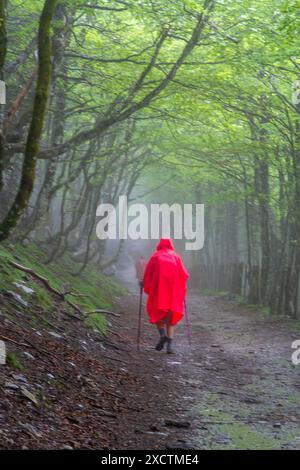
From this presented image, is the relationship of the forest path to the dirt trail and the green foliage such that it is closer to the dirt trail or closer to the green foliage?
the dirt trail

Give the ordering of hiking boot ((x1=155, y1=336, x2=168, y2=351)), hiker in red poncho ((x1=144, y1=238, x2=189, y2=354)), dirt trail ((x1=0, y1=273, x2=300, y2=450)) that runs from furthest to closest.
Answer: hiker in red poncho ((x1=144, y1=238, x2=189, y2=354)) → hiking boot ((x1=155, y1=336, x2=168, y2=351)) → dirt trail ((x1=0, y1=273, x2=300, y2=450))

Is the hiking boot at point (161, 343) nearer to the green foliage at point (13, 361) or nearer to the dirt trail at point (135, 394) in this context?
the dirt trail at point (135, 394)

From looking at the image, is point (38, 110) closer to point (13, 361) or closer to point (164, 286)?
point (13, 361)

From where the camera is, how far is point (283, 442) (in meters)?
5.86

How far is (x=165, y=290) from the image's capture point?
11992mm

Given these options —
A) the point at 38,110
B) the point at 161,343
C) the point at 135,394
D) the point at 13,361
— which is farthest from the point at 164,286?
the point at 38,110

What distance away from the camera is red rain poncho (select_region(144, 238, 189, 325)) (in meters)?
11.9

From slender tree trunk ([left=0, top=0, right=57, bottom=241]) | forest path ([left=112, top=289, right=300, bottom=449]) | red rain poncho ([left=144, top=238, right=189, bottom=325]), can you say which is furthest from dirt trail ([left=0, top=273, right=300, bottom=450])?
slender tree trunk ([left=0, top=0, right=57, bottom=241])

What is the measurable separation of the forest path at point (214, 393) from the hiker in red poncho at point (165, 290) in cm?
64

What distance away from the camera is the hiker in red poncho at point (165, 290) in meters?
11.9

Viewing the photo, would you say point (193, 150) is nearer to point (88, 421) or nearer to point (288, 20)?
point (288, 20)

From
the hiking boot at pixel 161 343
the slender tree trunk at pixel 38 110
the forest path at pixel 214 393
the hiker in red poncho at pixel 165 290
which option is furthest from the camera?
the hiker in red poncho at pixel 165 290

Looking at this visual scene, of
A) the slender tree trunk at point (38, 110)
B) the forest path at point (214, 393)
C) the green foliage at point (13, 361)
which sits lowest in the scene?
the forest path at point (214, 393)

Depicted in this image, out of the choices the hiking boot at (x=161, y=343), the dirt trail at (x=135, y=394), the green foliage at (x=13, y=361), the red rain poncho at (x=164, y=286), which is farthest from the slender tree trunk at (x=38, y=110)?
the red rain poncho at (x=164, y=286)
